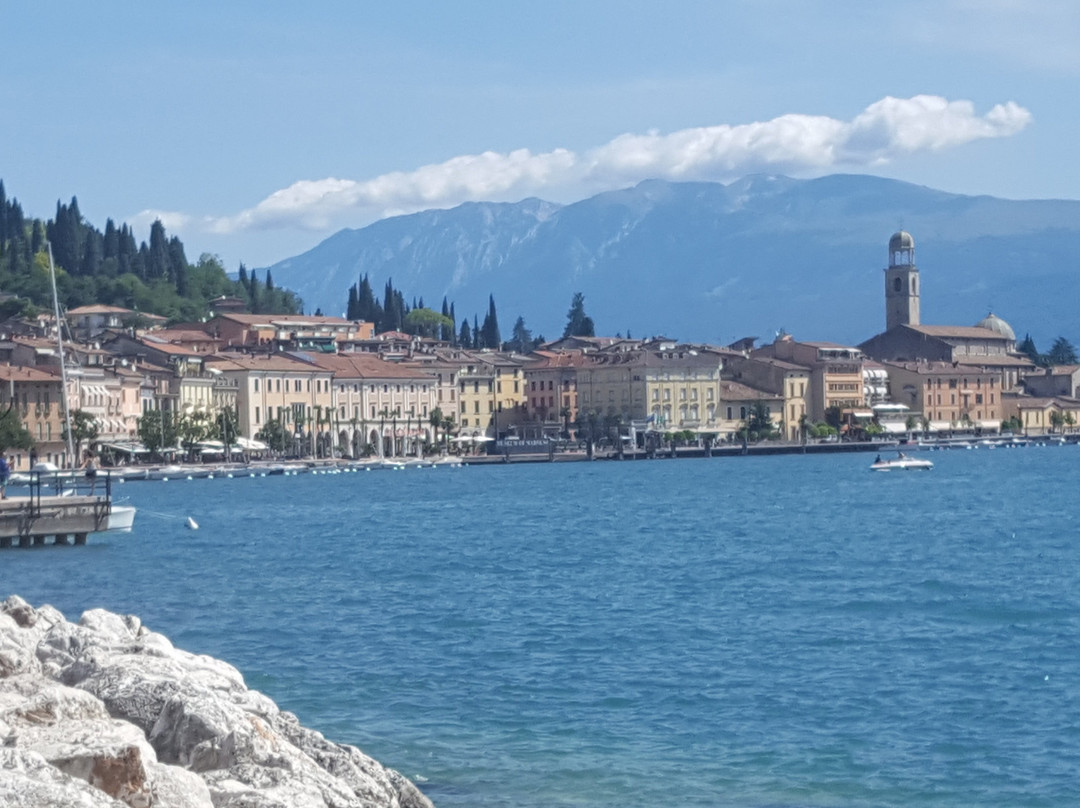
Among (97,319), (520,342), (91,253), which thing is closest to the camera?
(97,319)

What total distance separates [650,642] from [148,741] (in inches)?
422

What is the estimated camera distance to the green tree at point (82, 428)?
3056 inches

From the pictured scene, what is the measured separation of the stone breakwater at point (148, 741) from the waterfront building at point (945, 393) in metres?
113

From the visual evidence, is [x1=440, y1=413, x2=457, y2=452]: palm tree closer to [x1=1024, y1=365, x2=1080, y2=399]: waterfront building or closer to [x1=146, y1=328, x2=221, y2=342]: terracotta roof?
[x1=146, y1=328, x2=221, y2=342]: terracotta roof

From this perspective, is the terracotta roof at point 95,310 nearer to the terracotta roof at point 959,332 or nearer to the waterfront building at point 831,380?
the waterfront building at point 831,380

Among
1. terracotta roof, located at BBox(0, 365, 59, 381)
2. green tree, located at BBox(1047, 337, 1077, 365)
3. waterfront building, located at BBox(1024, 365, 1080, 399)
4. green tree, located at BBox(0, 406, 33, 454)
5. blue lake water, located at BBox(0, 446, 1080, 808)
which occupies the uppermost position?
green tree, located at BBox(1047, 337, 1077, 365)

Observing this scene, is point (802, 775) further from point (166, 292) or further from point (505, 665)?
point (166, 292)

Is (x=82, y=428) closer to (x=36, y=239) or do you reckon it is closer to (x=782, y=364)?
(x=782, y=364)

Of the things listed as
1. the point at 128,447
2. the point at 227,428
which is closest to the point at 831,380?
the point at 227,428

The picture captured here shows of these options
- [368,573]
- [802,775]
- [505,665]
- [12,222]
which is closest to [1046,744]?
[802,775]

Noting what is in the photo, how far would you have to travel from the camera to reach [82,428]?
78000mm

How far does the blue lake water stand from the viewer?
43.4 feet

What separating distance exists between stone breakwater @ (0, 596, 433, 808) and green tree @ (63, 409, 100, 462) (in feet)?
218

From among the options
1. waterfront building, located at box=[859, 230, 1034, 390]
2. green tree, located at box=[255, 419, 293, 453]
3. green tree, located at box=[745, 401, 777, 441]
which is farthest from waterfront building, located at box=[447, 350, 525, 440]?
waterfront building, located at box=[859, 230, 1034, 390]
